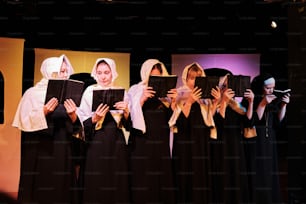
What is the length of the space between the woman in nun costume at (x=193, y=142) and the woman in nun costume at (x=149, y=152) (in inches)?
2.8

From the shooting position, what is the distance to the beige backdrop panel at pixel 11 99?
358 centimetres

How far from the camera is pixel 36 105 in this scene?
127 inches

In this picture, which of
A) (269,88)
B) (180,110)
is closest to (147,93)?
(180,110)

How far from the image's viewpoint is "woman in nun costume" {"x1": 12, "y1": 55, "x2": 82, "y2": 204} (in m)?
3.18

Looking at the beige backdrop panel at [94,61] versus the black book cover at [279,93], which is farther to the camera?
the beige backdrop panel at [94,61]

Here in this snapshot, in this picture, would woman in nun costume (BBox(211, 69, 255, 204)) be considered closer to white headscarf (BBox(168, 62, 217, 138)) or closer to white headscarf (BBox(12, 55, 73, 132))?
white headscarf (BBox(168, 62, 217, 138))

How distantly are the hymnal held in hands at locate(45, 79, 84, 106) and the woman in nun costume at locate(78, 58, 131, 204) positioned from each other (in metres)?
0.16

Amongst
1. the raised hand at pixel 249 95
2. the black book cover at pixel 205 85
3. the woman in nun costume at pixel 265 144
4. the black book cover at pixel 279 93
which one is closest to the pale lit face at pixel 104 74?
the black book cover at pixel 205 85

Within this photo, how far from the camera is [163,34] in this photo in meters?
3.78

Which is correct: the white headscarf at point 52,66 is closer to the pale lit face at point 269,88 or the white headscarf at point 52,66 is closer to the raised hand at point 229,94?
the raised hand at point 229,94

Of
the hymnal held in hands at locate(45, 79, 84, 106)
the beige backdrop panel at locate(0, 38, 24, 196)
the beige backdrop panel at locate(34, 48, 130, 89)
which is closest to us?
the hymnal held in hands at locate(45, 79, 84, 106)

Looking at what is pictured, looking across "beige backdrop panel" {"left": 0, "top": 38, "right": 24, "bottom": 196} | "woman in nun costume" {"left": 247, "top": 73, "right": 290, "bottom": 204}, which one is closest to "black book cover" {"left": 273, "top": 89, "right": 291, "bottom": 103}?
"woman in nun costume" {"left": 247, "top": 73, "right": 290, "bottom": 204}

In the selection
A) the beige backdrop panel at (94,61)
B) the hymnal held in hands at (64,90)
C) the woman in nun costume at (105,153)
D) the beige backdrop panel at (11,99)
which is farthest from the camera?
the beige backdrop panel at (94,61)

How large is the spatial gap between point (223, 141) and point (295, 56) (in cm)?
72
